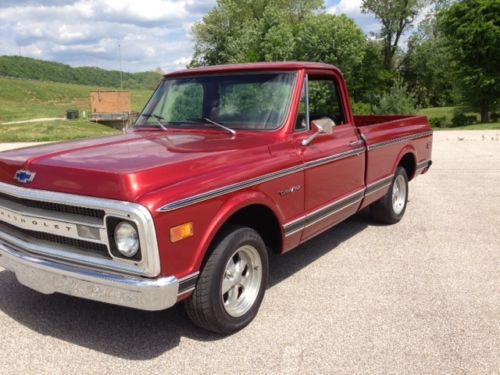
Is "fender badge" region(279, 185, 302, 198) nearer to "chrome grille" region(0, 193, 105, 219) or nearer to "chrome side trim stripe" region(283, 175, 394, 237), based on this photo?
"chrome side trim stripe" region(283, 175, 394, 237)

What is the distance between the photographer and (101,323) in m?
3.64

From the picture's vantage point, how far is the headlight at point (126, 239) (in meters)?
2.76

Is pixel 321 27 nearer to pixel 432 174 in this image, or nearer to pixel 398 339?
pixel 432 174

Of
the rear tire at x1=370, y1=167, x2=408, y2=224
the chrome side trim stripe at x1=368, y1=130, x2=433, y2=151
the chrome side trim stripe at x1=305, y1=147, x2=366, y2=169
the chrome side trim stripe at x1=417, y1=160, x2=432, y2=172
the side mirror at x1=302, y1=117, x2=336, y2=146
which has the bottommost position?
the rear tire at x1=370, y1=167, x2=408, y2=224

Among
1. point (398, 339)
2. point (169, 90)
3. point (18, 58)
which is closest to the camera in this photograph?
point (398, 339)

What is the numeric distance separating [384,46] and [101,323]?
1956 inches

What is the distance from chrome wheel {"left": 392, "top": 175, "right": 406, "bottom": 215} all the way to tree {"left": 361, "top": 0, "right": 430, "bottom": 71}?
42583mm

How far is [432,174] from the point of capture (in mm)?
10070

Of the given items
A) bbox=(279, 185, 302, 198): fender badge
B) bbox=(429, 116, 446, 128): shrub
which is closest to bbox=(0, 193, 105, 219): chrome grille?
bbox=(279, 185, 302, 198): fender badge

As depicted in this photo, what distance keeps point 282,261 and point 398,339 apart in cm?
178

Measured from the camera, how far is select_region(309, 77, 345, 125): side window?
15.3 feet

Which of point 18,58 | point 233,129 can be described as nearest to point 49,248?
point 233,129

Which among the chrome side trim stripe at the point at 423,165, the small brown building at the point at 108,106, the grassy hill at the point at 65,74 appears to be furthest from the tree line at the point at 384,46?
the grassy hill at the point at 65,74

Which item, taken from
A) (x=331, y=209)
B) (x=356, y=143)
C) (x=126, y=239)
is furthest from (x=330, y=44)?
(x=126, y=239)
